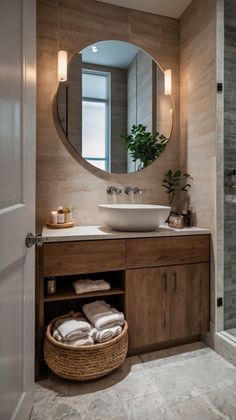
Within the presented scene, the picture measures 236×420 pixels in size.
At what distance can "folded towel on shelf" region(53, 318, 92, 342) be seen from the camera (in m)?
1.44

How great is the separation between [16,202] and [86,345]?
0.92 meters

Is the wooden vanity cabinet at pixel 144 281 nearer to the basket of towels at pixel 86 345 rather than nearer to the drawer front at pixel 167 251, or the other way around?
the drawer front at pixel 167 251

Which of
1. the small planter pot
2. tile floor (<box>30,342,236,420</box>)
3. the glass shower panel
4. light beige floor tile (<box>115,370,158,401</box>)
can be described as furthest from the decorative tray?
the glass shower panel

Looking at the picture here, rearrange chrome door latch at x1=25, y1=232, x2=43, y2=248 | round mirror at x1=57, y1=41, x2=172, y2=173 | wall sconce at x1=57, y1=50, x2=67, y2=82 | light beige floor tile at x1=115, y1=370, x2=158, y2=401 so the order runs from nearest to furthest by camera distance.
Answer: chrome door latch at x1=25, y1=232, x2=43, y2=248 → light beige floor tile at x1=115, y1=370, x2=158, y2=401 → wall sconce at x1=57, y1=50, x2=67, y2=82 → round mirror at x1=57, y1=41, x2=172, y2=173

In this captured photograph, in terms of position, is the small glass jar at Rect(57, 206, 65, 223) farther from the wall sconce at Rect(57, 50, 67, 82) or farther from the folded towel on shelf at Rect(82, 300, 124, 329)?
the wall sconce at Rect(57, 50, 67, 82)

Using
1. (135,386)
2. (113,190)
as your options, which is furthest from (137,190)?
(135,386)

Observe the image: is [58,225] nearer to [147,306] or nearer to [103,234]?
[103,234]

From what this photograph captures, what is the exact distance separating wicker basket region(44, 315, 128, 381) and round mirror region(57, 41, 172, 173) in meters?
1.28

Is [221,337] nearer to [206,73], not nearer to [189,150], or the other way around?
[189,150]

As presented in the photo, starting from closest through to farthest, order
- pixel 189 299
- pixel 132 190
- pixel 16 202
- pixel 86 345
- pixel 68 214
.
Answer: pixel 16 202, pixel 86 345, pixel 189 299, pixel 68 214, pixel 132 190

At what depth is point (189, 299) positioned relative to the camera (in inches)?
70.6

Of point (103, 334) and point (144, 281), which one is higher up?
point (144, 281)

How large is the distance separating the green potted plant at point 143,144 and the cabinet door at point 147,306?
0.94m

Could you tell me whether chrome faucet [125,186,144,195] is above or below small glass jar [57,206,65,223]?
above
